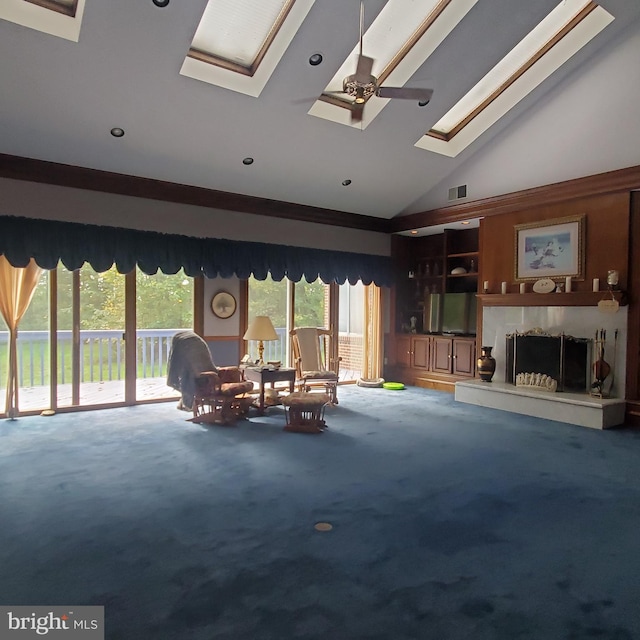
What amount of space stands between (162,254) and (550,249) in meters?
4.87

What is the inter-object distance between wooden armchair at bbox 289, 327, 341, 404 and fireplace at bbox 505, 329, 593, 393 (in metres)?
2.44

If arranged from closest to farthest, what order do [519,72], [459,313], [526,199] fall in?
[519,72]
[526,199]
[459,313]

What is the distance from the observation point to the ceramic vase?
6.84 meters

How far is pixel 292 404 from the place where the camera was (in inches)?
205

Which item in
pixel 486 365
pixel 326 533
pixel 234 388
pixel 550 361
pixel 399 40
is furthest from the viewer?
pixel 486 365

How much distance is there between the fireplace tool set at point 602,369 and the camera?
5672mm

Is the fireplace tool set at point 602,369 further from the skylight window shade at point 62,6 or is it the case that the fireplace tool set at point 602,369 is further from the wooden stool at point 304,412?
the skylight window shade at point 62,6

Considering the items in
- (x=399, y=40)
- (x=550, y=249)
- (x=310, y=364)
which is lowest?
(x=310, y=364)

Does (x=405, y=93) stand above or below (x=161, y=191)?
above

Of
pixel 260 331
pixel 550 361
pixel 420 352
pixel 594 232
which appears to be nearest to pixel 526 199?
pixel 594 232

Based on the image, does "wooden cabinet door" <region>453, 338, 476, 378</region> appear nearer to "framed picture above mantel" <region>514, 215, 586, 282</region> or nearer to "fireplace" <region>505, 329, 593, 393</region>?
"fireplace" <region>505, 329, 593, 393</region>

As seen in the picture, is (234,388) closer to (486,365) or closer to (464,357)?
(486,365)

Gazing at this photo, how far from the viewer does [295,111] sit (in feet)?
17.8

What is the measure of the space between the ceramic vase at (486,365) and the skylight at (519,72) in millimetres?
2811
